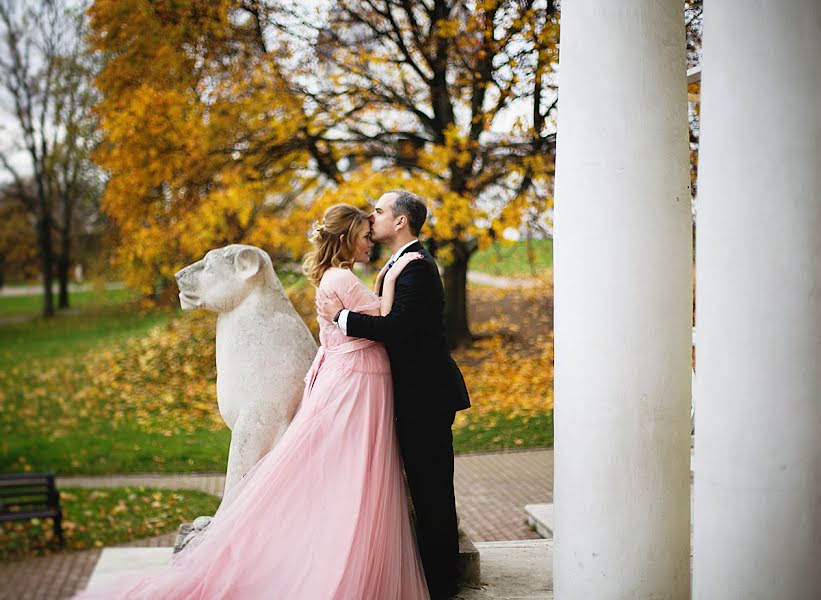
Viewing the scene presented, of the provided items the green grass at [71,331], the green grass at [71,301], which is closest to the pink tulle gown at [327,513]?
the green grass at [71,331]

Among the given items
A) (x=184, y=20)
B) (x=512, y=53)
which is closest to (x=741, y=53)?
(x=512, y=53)

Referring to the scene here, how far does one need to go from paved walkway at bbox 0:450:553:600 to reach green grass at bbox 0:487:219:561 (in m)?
0.23

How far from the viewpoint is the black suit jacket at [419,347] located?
3.96 metres

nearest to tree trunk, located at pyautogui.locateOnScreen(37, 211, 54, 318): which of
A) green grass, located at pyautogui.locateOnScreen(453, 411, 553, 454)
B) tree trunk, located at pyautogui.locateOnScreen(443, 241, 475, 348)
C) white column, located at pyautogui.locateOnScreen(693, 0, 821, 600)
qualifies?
tree trunk, located at pyautogui.locateOnScreen(443, 241, 475, 348)

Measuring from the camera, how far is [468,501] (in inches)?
348

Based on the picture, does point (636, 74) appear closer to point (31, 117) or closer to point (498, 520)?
point (498, 520)

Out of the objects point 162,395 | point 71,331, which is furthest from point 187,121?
point 71,331

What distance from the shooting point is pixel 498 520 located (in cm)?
812

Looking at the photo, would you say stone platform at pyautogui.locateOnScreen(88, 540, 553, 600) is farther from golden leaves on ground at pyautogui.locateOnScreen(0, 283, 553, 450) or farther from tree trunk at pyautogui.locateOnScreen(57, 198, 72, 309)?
tree trunk at pyautogui.locateOnScreen(57, 198, 72, 309)

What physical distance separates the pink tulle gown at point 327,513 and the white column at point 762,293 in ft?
5.46

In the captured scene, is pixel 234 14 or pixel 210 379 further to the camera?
pixel 210 379

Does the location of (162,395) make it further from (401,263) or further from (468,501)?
(401,263)

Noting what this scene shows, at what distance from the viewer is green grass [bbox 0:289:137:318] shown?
28.5 metres

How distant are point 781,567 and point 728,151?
1.45 metres
